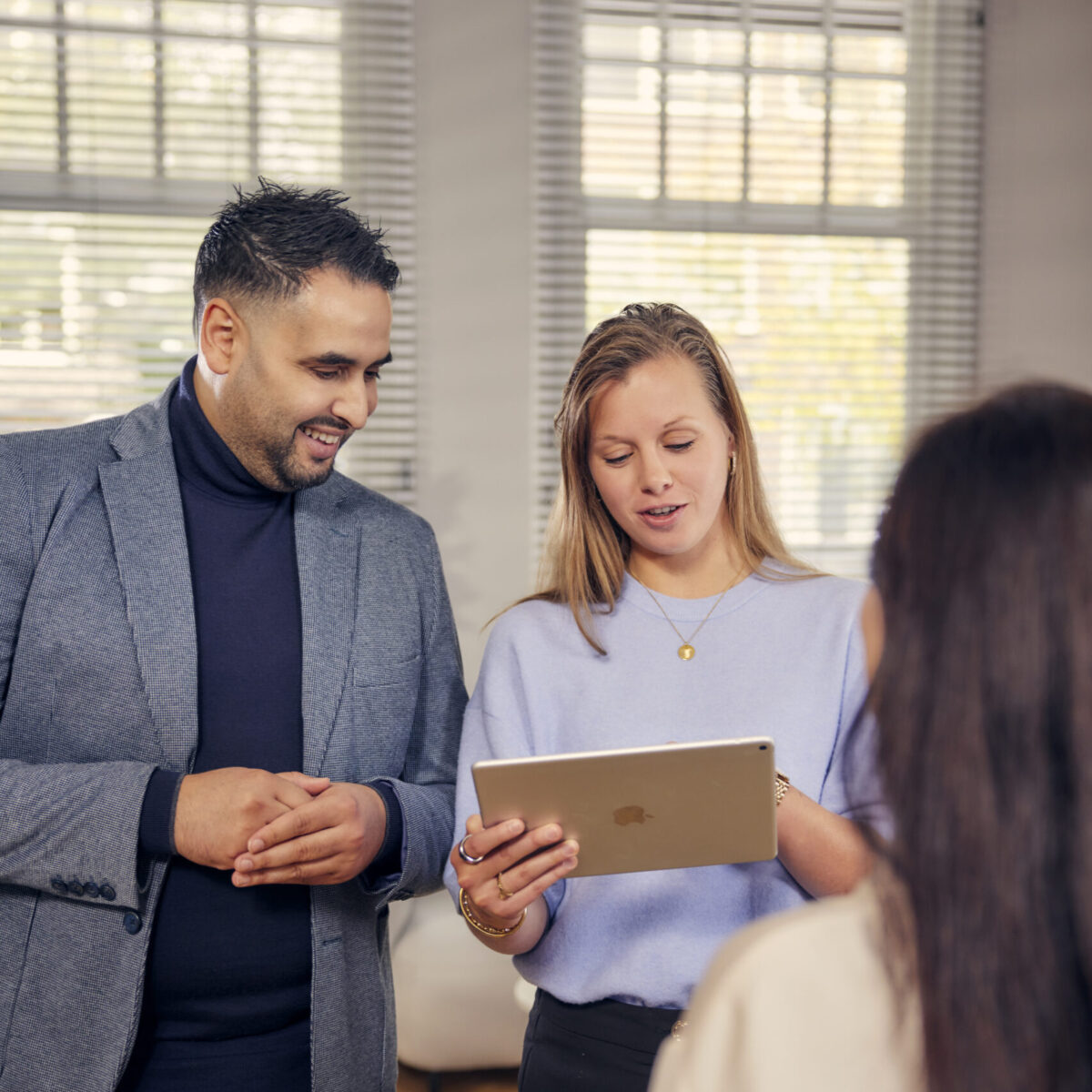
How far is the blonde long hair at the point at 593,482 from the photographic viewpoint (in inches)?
52.9

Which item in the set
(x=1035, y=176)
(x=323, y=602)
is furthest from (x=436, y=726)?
(x=1035, y=176)

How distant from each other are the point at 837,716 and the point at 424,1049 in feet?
5.86

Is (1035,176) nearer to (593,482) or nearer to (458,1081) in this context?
(593,482)

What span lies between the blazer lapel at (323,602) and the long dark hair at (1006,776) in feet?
2.89

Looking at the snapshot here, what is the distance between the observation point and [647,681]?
1270 millimetres

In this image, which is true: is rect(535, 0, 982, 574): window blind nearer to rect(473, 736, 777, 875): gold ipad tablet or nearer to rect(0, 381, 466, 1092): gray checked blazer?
rect(0, 381, 466, 1092): gray checked blazer

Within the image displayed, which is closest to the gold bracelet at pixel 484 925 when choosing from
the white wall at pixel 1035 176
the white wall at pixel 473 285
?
the white wall at pixel 473 285

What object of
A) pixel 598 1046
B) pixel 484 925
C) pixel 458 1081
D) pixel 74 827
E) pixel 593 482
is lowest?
pixel 458 1081

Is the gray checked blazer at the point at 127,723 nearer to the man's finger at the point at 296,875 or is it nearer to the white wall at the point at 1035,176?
the man's finger at the point at 296,875

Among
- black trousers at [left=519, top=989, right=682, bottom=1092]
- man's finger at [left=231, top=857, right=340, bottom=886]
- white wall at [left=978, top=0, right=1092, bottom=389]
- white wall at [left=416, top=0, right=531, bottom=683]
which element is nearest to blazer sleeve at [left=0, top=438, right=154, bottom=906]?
man's finger at [left=231, top=857, right=340, bottom=886]

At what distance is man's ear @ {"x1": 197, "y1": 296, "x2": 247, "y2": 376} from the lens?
4.34 feet

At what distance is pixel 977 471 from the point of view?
559mm

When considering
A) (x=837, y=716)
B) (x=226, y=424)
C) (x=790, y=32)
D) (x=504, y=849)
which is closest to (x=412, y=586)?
(x=226, y=424)

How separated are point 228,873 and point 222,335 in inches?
26.1
